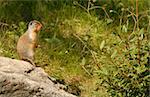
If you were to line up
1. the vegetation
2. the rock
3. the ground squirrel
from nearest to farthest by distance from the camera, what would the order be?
the rock
the vegetation
the ground squirrel

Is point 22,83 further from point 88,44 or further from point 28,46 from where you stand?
point 88,44

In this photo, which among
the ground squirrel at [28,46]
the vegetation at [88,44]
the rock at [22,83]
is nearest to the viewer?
the rock at [22,83]

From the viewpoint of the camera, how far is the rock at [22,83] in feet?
13.1

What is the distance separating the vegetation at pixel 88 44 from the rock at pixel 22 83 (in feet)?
1.12

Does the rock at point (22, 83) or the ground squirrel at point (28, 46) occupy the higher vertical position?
the ground squirrel at point (28, 46)

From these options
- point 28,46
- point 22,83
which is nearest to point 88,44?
point 28,46

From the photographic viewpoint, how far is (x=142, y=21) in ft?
20.4

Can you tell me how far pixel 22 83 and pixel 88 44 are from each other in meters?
1.95

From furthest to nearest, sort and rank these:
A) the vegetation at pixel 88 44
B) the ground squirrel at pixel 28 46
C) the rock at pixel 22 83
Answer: the ground squirrel at pixel 28 46 < the vegetation at pixel 88 44 < the rock at pixel 22 83

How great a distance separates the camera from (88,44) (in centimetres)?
587

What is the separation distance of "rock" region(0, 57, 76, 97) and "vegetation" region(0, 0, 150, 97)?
0.34 m

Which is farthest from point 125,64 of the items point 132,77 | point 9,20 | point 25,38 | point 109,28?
point 9,20

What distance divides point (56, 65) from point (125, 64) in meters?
1.28

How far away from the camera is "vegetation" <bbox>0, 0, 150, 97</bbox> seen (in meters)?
4.52
